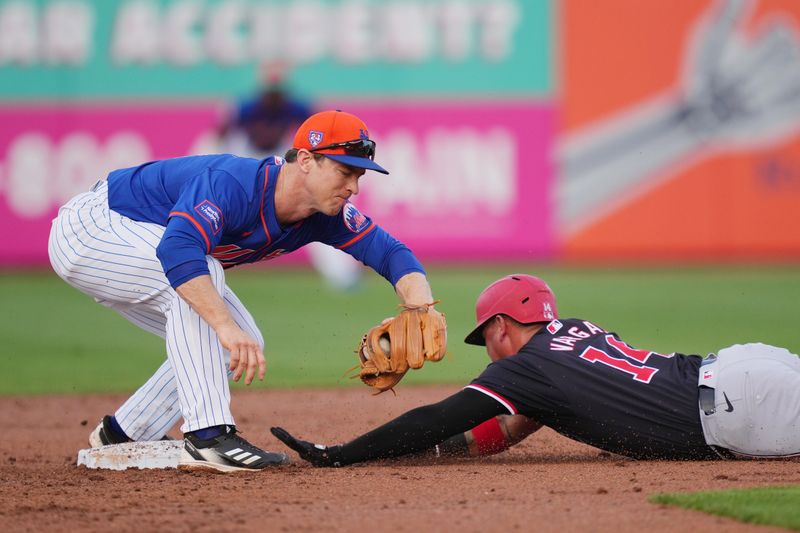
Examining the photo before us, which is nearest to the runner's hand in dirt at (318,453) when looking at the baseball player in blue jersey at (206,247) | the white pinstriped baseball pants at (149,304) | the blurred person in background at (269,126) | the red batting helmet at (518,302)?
the baseball player in blue jersey at (206,247)

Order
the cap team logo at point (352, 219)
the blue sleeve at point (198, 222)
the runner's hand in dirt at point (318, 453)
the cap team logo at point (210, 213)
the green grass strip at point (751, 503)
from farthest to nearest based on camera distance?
the cap team logo at point (352, 219) → the runner's hand in dirt at point (318, 453) → the cap team logo at point (210, 213) → the blue sleeve at point (198, 222) → the green grass strip at point (751, 503)

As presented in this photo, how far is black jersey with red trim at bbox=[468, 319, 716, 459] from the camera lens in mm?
4371

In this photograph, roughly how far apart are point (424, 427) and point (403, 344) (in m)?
0.43

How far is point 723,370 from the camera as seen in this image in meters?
4.43

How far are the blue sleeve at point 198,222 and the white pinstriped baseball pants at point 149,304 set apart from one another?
19cm

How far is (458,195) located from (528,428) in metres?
10.4

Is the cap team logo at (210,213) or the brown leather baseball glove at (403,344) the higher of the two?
the cap team logo at (210,213)

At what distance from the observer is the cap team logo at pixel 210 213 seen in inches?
172

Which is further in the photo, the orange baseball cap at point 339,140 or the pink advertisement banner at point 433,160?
the pink advertisement banner at point 433,160

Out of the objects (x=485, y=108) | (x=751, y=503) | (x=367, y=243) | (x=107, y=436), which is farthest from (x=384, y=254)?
(x=485, y=108)

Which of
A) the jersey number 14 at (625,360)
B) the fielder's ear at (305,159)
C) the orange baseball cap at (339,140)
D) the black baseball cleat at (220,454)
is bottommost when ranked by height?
the black baseball cleat at (220,454)

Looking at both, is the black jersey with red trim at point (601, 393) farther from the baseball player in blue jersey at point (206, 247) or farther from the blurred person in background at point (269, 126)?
the blurred person in background at point (269, 126)

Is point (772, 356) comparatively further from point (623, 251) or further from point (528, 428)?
point (623, 251)

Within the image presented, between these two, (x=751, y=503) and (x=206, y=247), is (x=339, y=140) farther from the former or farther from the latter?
(x=751, y=503)
